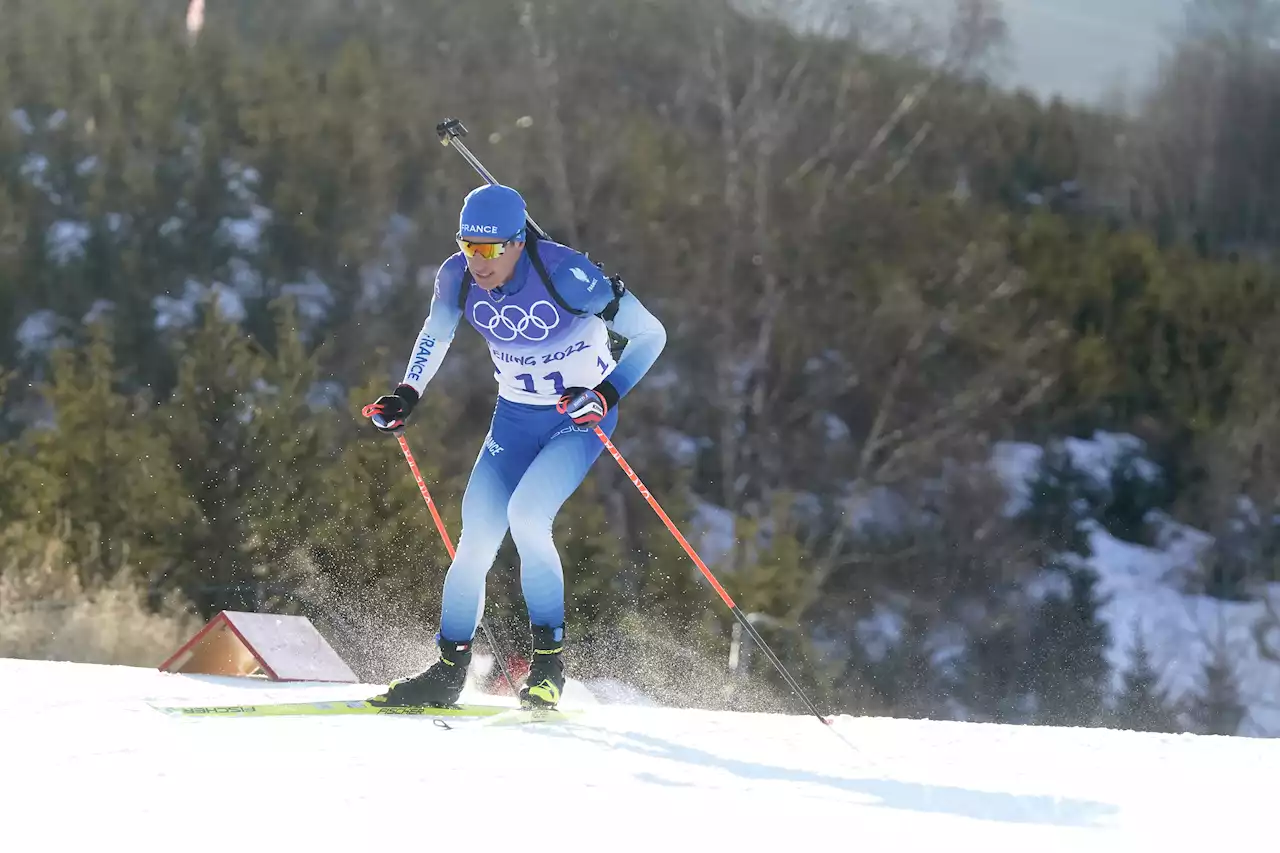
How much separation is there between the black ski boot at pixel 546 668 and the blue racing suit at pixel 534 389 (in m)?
0.04

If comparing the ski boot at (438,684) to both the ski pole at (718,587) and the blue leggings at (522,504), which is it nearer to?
the blue leggings at (522,504)

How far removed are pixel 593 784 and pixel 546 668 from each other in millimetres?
1270

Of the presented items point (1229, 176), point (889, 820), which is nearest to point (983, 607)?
point (1229, 176)

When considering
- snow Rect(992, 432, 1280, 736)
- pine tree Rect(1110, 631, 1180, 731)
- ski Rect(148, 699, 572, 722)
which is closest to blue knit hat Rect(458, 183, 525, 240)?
ski Rect(148, 699, 572, 722)

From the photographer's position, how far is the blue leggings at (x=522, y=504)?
4215mm

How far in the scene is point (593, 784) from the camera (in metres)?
3.12

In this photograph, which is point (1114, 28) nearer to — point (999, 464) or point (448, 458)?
point (999, 464)

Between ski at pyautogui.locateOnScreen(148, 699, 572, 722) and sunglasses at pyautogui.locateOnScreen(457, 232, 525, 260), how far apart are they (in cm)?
143

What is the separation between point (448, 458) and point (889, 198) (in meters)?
8.37

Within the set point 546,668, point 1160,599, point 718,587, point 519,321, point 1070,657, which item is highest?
point 519,321

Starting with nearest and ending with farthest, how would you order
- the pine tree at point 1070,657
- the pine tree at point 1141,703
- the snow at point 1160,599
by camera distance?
1. the pine tree at point 1141,703
2. the pine tree at point 1070,657
3. the snow at point 1160,599

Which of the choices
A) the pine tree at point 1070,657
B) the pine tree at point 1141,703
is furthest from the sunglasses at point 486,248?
the pine tree at point 1070,657

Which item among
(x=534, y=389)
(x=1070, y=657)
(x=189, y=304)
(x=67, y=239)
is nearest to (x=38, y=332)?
(x=67, y=239)

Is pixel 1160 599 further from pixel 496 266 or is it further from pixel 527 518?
pixel 496 266
